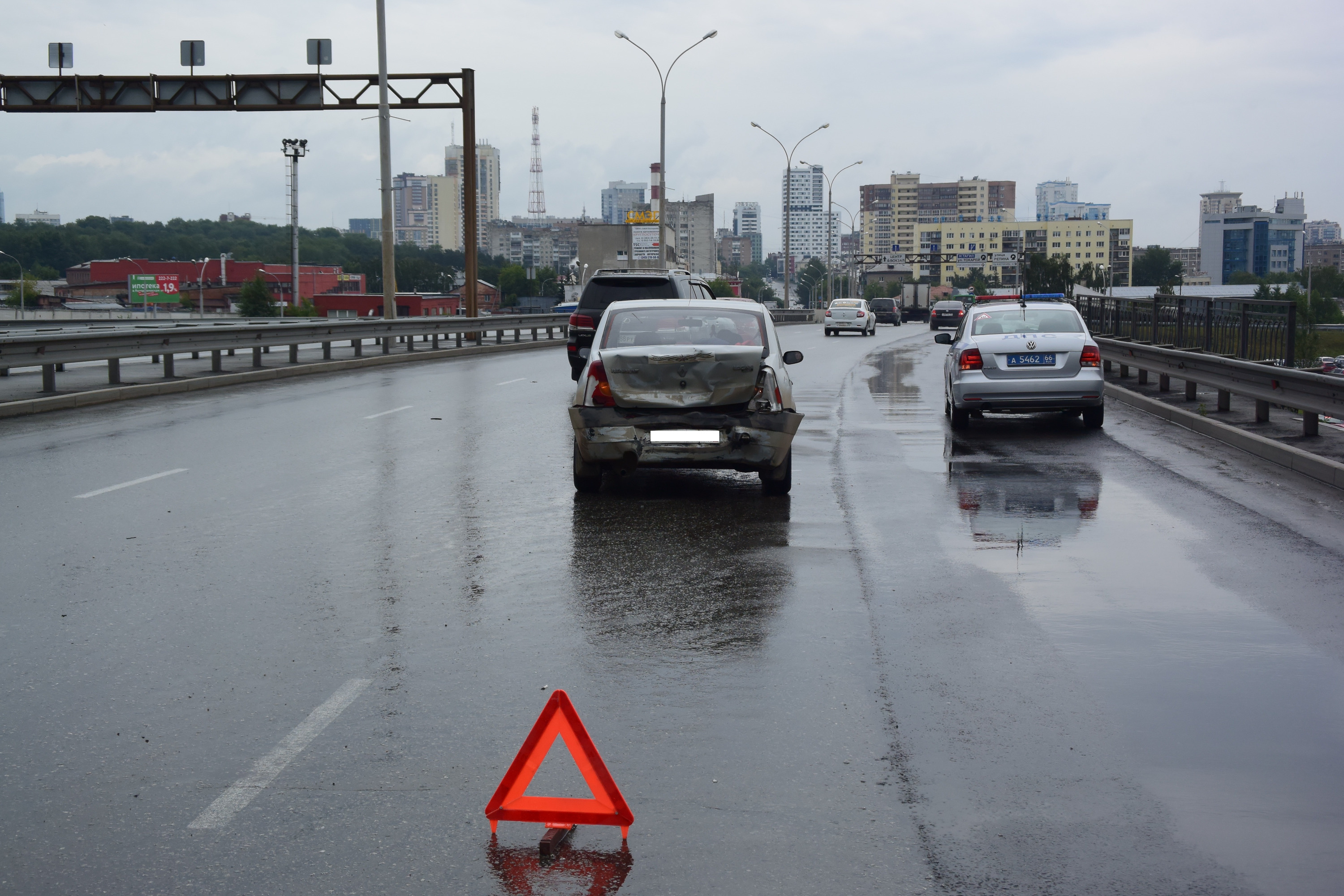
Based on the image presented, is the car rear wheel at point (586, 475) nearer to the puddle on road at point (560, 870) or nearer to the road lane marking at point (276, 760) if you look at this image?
the road lane marking at point (276, 760)

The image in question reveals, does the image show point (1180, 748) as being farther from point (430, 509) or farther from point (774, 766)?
point (430, 509)

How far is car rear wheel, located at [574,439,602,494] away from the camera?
10.7m

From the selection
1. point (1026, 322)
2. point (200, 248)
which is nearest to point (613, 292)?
point (1026, 322)

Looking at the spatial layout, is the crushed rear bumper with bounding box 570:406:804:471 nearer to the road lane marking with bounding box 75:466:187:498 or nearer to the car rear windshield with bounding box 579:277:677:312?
the road lane marking with bounding box 75:466:187:498

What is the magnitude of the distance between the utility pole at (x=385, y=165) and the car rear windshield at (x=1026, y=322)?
20475 millimetres

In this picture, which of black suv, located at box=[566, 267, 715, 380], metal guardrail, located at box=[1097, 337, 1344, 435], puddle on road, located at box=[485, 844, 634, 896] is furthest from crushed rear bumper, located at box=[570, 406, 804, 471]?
black suv, located at box=[566, 267, 715, 380]

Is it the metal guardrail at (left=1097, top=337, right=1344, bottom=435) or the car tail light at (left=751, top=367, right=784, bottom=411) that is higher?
the car tail light at (left=751, top=367, right=784, bottom=411)

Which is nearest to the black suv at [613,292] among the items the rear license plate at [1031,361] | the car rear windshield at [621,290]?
the car rear windshield at [621,290]

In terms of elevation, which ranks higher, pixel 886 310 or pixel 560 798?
pixel 886 310

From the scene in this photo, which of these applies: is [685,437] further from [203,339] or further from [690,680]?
[203,339]

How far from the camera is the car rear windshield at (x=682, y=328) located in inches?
427

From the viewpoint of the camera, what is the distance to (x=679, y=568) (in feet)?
A: 26.3

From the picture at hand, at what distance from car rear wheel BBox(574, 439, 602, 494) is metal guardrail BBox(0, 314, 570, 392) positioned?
10837mm

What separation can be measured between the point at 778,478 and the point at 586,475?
5.11 feet
